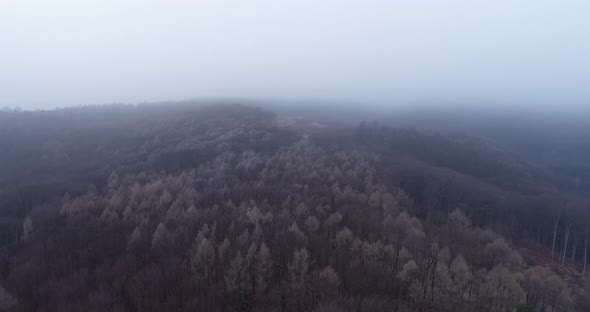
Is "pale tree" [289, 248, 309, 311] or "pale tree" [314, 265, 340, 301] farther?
"pale tree" [314, 265, 340, 301]

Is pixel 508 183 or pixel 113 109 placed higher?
pixel 113 109

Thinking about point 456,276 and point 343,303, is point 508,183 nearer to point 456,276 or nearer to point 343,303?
point 456,276

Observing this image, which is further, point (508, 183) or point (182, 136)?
point (182, 136)

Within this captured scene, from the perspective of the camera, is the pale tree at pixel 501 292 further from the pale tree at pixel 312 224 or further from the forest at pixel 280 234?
the pale tree at pixel 312 224

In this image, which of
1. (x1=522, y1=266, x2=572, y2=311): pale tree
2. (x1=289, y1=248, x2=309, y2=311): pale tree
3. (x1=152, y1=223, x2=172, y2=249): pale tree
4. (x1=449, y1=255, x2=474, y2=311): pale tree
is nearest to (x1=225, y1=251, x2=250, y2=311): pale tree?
(x1=289, y1=248, x2=309, y2=311): pale tree

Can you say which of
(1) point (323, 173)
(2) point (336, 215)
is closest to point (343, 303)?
(2) point (336, 215)

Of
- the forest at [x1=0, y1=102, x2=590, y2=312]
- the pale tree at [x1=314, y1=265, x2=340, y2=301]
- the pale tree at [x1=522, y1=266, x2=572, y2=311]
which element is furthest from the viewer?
the pale tree at [x1=522, y1=266, x2=572, y2=311]

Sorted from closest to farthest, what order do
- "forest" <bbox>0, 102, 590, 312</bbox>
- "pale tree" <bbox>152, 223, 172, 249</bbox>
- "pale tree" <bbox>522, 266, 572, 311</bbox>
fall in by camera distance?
"forest" <bbox>0, 102, 590, 312</bbox>, "pale tree" <bbox>522, 266, 572, 311</bbox>, "pale tree" <bbox>152, 223, 172, 249</bbox>

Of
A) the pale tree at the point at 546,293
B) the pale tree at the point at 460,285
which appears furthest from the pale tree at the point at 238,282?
the pale tree at the point at 546,293

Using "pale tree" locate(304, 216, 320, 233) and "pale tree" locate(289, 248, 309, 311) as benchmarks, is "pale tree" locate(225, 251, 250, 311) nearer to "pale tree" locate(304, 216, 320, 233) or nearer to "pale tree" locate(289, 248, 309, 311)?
"pale tree" locate(289, 248, 309, 311)

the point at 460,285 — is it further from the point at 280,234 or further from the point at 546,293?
the point at 280,234
